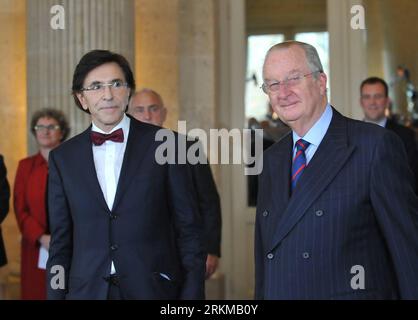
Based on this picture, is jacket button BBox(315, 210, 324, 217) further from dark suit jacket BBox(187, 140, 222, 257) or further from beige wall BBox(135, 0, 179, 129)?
beige wall BBox(135, 0, 179, 129)

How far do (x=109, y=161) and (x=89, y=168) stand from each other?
0.11 m

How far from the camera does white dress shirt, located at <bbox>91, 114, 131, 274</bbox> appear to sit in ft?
13.1

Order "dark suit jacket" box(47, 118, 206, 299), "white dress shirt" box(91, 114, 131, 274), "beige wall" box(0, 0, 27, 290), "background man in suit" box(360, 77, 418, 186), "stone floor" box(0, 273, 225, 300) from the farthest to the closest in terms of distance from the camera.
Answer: "beige wall" box(0, 0, 27, 290)
"stone floor" box(0, 273, 225, 300)
"background man in suit" box(360, 77, 418, 186)
"white dress shirt" box(91, 114, 131, 274)
"dark suit jacket" box(47, 118, 206, 299)

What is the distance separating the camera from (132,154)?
400 centimetres

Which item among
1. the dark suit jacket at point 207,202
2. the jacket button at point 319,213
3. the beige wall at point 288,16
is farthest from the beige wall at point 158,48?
the jacket button at point 319,213

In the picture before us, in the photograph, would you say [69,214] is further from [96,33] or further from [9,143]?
[9,143]

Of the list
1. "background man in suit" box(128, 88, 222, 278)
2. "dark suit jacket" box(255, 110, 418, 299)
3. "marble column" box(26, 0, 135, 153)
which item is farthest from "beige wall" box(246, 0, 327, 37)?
"dark suit jacket" box(255, 110, 418, 299)

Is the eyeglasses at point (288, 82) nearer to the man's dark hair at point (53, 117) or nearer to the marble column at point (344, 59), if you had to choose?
the man's dark hair at point (53, 117)

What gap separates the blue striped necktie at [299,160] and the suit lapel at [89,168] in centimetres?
88

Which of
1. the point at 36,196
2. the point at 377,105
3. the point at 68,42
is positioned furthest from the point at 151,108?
the point at 377,105

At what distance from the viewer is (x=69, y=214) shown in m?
4.01

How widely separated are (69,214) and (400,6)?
19.8 ft

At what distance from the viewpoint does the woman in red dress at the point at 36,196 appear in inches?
264

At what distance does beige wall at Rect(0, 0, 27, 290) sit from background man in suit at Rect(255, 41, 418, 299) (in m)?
5.22
